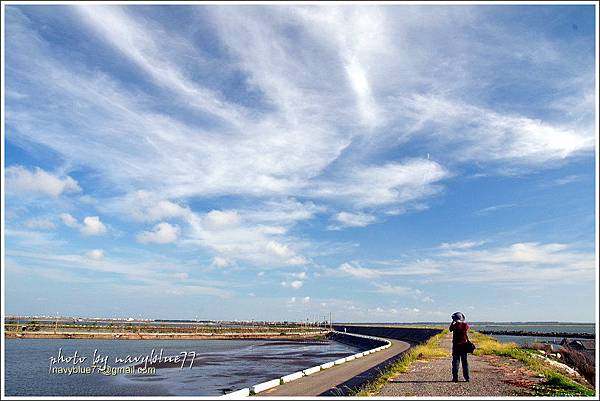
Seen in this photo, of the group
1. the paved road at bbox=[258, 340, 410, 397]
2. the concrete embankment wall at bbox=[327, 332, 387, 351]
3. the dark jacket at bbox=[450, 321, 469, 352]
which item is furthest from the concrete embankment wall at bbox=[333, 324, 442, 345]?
the dark jacket at bbox=[450, 321, 469, 352]

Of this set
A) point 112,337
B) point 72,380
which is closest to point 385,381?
point 72,380

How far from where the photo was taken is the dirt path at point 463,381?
13133 millimetres

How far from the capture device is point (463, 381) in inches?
590

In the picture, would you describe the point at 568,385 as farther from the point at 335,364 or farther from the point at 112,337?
the point at 112,337

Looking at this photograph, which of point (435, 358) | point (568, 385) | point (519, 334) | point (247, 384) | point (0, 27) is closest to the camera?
point (0, 27)

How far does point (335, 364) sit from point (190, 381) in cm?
880

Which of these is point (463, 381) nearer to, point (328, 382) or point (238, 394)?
point (328, 382)

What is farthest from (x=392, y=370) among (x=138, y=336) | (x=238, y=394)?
(x=138, y=336)

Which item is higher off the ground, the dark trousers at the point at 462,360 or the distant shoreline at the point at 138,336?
the dark trousers at the point at 462,360

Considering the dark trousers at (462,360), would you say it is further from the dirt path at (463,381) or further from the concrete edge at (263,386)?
the concrete edge at (263,386)

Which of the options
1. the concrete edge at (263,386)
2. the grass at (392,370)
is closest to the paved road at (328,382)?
the concrete edge at (263,386)

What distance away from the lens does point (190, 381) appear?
88.4 feet

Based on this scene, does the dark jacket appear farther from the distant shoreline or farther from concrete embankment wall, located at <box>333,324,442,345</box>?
the distant shoreline

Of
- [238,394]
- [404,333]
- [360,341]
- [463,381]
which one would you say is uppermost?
[404,333]
